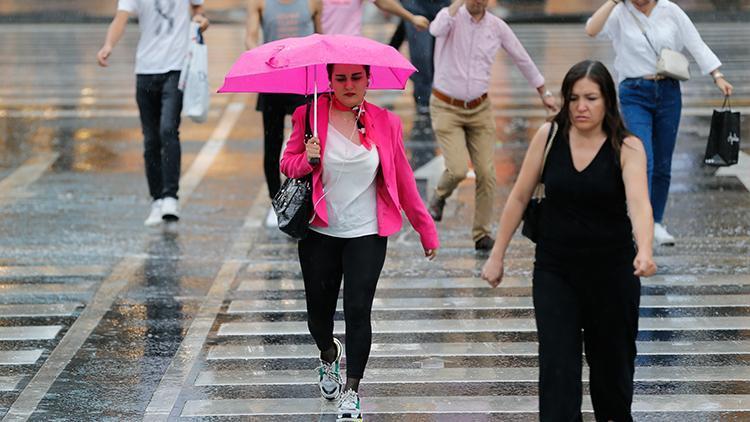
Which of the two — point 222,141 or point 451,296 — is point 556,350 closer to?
point 451,296

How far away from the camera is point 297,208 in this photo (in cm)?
667

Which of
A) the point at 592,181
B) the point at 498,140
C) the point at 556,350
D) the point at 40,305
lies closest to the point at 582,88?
the point at 592,181

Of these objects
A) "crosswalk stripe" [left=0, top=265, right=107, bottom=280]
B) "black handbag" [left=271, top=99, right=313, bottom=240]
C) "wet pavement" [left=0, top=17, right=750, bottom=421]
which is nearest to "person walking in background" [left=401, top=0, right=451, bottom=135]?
"wet pavement" [left=0, top=17, right=750, bottom=421]

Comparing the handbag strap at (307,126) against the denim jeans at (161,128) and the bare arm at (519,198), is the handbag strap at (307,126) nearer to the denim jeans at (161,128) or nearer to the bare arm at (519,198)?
the bare arm at (519,198)

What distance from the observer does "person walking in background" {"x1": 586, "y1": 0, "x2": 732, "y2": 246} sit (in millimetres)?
9750

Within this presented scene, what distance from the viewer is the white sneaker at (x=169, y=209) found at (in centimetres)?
1142

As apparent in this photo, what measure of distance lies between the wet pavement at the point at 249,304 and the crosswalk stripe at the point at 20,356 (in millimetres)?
11

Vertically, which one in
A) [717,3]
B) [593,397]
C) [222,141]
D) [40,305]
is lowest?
[717,3]

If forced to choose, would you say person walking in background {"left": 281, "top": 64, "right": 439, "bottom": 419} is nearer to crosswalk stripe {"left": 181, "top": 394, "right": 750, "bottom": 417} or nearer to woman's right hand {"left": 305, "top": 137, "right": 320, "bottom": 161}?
woman's right hand {"left": 305, "top": 137, "right": 320, "bottom": 161}

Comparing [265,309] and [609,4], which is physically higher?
[609,4]

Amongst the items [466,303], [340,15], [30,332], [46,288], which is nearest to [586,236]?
[466,303]

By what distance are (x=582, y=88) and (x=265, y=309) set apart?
3736 millimetres

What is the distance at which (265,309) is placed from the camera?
8930 millimetres

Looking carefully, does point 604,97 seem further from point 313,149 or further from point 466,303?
point 466,303
